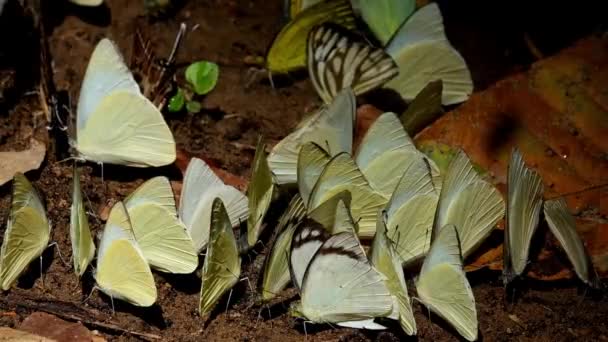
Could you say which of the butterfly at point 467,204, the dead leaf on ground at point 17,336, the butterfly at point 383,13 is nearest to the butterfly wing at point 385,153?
the butterfly at point 467,204

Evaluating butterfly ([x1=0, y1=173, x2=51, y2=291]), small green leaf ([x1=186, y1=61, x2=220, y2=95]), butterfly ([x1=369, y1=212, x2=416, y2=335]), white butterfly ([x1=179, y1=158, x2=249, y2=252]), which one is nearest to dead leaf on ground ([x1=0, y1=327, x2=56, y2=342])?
butterfly ([x1=0, y1=173, x2=51, y2=291])

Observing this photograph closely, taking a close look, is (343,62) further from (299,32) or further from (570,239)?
(570,239)

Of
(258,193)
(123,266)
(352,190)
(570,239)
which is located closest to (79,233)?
(123,266)

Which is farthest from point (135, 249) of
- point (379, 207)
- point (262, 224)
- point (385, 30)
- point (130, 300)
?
point (385, 30)

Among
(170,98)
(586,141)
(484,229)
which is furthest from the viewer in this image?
(170,98)

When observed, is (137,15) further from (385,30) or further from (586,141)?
(586,141)

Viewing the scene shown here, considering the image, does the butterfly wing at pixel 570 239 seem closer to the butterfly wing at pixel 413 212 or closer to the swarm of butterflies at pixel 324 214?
the swarm of butterflies at pixel 324 214
